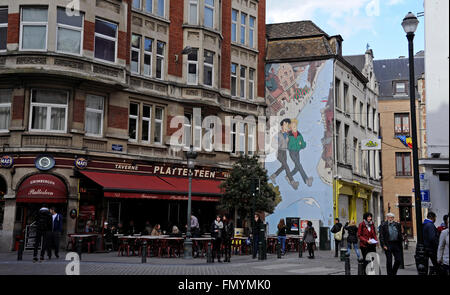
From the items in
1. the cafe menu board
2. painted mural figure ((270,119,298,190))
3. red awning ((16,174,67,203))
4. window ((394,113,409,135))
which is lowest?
the cafe menu board

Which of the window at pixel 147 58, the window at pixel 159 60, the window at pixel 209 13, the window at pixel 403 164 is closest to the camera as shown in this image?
the window at pixel 147 58

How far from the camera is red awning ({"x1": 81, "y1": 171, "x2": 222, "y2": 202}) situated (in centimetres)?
2223

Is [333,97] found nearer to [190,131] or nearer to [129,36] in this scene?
[190,131]

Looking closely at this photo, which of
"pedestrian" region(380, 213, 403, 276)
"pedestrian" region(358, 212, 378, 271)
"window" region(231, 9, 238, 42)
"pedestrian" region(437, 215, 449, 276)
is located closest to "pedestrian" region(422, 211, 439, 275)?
"pedestrian" region(380, 213, 403, 276)

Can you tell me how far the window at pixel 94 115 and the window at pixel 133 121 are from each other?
168 centimetres

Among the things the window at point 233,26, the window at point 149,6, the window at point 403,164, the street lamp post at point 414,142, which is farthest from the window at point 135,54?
the window at point 403,164

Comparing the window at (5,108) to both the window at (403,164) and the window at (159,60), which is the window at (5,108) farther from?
the window at (403,164)

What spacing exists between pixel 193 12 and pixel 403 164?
97.5 ft

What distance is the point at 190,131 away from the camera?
91.8 ft

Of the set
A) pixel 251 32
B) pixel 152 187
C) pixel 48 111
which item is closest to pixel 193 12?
pixel 251 32

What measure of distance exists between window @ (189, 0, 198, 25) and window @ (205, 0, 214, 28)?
27.0 inches

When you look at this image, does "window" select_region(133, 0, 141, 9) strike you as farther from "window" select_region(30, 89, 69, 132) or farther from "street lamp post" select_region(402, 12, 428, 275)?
"street lamp post" select_region(402, 12, 428, 275)

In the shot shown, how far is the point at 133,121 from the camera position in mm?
25578

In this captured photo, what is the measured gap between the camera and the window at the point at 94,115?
23.5m
